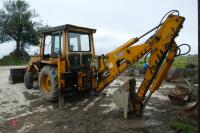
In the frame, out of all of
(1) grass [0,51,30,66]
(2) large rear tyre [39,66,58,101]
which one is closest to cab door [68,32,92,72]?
(2) large rear tyre [39,66,58,101]

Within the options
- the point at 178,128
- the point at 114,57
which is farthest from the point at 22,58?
the point at 178,128

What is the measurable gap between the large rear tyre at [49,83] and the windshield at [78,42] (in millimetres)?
890

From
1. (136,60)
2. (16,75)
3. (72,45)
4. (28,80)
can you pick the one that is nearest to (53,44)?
(72,45)

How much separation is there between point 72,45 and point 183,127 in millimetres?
4199

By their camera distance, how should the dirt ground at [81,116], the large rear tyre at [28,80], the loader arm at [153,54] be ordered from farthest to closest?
the large rear tyre at [28,80] < the loader arm at [153,54] < the dirt ground at [81,116]

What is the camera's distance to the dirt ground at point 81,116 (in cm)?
568

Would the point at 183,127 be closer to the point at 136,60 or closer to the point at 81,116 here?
the point at 136,60

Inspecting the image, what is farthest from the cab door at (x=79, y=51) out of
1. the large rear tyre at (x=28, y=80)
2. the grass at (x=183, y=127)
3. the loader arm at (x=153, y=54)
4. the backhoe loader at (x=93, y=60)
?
the grass at (x=183, y=127)

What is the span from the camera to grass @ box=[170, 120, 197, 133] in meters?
5.18

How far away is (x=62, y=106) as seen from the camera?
762 cm

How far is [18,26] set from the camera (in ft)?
104

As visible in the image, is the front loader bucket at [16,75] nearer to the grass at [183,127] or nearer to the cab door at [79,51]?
the cab door at [79,51]

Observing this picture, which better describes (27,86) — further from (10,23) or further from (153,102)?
(10,23)

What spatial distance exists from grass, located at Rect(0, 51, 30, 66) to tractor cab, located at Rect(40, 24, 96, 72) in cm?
2139
